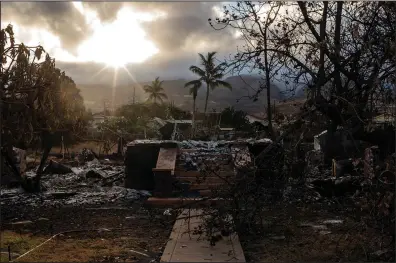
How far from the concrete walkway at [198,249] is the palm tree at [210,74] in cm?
307

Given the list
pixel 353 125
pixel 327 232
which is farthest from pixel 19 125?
pixel 353 125

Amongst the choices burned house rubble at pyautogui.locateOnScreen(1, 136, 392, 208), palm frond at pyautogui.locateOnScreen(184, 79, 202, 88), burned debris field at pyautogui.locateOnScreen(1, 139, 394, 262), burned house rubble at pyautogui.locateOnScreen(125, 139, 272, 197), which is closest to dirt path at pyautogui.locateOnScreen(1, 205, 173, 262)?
burned debris field at pyautogui.locateOnScreen(1, 139, 394, 262)

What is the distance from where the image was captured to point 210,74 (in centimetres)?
1852

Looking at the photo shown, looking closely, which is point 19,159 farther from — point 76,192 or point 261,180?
point 261,180

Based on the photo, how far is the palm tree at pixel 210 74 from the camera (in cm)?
863

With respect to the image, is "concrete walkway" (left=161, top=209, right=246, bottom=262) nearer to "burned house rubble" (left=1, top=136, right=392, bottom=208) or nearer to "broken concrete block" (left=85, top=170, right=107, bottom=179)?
"burned house rubble" (left=1, top=136, right=392, bottom=208)

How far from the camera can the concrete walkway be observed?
543 cm

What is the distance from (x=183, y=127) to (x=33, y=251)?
78.9 ft

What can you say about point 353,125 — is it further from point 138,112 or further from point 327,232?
point 138,112

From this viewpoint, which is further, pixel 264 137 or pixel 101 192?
pixel 264 137

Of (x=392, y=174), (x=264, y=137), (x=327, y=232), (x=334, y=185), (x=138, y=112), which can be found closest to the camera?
(x=392, y=174)

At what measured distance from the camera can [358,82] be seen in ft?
25.5

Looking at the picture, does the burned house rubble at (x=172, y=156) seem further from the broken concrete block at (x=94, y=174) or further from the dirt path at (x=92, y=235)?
the broken concrete block at (x=94, y=174)

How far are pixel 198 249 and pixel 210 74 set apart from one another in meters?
13.3
